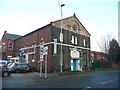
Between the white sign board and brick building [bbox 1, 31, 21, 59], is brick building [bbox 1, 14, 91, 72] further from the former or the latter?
brick building [bbox 1, 31, 21, 59]

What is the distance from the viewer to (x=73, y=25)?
133ft

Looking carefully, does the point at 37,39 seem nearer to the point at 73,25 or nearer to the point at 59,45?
the point at 59,45

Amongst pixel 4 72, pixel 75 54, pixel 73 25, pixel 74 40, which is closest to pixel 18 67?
pixel 4 72

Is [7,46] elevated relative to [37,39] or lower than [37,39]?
lower

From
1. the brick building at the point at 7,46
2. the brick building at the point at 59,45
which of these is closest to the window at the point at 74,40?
the brick building at the point at 59,45

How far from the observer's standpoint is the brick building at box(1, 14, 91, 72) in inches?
1346

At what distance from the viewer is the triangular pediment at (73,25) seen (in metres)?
37.5

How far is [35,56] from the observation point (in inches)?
1499

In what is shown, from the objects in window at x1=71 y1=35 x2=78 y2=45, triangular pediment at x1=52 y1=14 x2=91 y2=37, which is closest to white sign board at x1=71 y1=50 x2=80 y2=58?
window at x1=71 y1=35 x2=78 y2=45

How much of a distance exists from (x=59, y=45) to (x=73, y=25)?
6.98 metres

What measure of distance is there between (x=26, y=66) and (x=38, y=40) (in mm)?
6567

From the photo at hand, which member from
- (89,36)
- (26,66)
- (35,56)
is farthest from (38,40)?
(89,36)

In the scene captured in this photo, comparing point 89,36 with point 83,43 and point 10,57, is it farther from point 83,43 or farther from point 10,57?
point 10,57

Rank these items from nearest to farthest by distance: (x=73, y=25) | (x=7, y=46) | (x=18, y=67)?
1. (x=18, y=67)
2. (x=73, y=25)
3. (x=7, y=46)
